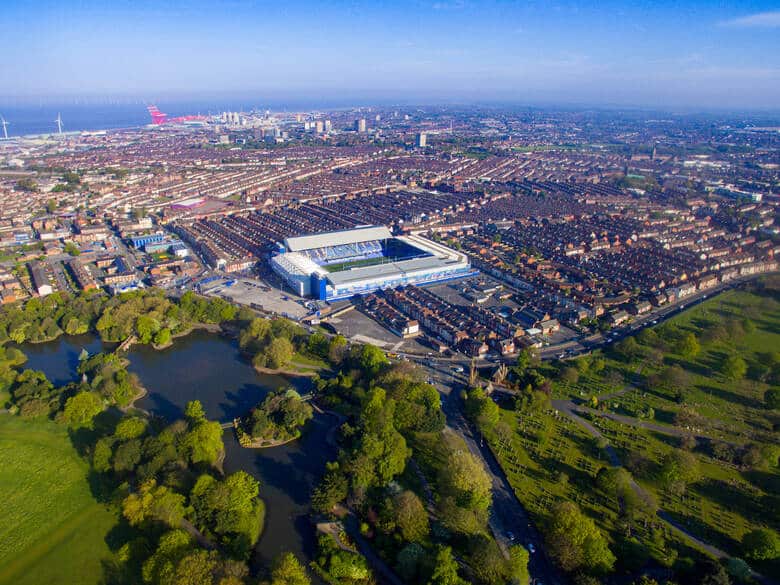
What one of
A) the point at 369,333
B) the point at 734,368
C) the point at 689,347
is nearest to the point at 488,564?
the point at 369,333

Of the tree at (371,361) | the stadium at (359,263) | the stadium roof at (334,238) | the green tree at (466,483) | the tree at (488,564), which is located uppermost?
the stadium roof at (334,238)

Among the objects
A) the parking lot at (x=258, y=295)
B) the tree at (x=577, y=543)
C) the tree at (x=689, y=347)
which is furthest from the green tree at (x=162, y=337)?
the tree at (x=689, y=347)

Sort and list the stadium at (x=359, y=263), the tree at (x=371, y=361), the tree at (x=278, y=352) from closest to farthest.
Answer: the tree at (x=371, y=361) → the tree at (x=278, y=352) → the stadium at (x=359, y=263)

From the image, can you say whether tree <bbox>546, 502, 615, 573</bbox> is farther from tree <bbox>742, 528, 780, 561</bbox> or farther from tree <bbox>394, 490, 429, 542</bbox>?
tree <bbox>742, 528, 780, 561</bbox>

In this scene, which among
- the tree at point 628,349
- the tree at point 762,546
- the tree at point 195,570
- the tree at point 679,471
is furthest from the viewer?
the tree at point 628,349

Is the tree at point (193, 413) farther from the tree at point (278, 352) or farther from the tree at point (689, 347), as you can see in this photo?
the tree at point (689, 347)

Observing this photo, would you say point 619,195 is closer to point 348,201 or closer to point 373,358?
point 348,201

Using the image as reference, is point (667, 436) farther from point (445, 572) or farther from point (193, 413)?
point (193, 413)
